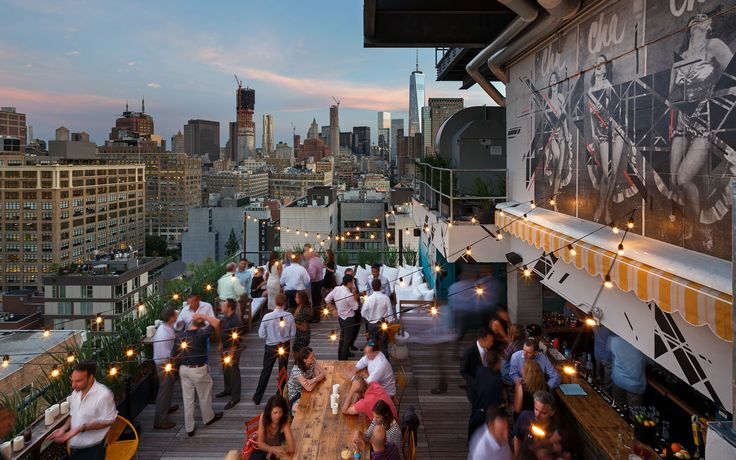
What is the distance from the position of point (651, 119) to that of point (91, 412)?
241 inches

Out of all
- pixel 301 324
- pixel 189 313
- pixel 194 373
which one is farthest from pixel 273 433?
pixel 189 313

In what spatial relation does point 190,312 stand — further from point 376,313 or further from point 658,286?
point 658,286

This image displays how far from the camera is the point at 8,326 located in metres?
61.9

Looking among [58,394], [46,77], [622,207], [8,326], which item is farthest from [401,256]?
[46,77]

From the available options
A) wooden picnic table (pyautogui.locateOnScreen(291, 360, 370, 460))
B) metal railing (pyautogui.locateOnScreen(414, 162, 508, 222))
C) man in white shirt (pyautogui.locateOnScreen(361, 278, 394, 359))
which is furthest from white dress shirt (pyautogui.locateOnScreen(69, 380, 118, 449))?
metal railing (pyautogui.locateOnScreen(414, 162, 508, 222))

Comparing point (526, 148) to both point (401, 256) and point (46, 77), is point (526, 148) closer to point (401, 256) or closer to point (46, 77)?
point (401, 256)

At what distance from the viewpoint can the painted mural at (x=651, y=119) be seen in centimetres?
382

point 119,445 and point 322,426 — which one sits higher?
point 322,426

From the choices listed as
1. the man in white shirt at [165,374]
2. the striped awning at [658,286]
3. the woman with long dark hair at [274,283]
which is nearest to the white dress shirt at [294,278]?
the woman with long dark hair at [274,283]

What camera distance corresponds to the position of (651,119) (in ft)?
15.6

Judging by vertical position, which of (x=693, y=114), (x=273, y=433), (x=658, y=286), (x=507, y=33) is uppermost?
(x=507, y=33)

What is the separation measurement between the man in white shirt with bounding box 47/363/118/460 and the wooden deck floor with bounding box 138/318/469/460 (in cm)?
111

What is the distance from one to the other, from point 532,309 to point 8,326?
73.4m

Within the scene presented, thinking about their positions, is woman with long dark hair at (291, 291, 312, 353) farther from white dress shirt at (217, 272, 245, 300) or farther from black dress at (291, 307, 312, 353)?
white dress shirt at (217, 272, 245, 300)
